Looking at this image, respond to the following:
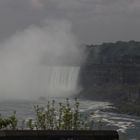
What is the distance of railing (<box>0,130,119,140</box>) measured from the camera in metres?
23.0

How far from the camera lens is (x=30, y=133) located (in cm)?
2342

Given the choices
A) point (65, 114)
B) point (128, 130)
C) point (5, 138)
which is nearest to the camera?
point (5, 138)

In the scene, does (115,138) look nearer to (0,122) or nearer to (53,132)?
(53,132)

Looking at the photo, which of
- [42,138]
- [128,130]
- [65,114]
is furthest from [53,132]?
[128,130]

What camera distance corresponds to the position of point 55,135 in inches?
939

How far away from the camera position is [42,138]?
78.1ft

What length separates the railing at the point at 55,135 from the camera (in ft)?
75.4

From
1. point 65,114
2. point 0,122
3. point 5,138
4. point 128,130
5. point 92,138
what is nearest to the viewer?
point 5,138

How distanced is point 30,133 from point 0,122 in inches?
206

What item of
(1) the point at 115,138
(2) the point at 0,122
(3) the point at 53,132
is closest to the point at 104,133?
(1) the point at 115,138

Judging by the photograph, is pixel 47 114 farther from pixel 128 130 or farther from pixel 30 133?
pixel 128 130

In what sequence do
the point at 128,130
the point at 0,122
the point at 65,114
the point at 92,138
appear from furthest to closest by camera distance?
the point at 128,130
the point at 65,114
the point at 0,122
the point at 92,138

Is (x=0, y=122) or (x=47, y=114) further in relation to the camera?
(x=47, y=114)

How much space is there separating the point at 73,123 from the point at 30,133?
9.11 m
